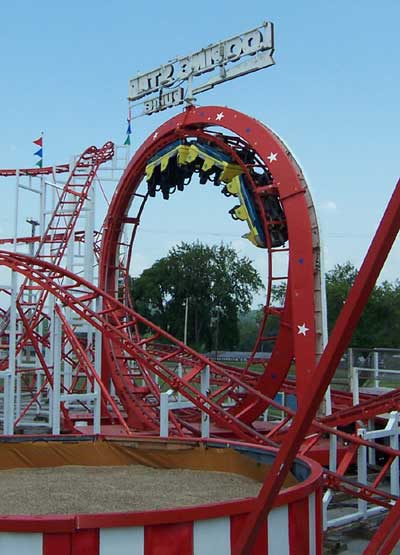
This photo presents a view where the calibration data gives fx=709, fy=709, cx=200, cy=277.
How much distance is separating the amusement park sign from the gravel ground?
8236 millimetres

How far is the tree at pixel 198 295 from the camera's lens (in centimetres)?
5053

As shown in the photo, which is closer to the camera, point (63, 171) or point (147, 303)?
point (63, 171)

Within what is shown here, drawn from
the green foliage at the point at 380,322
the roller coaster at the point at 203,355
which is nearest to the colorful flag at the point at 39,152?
the roller coaster at the point at 203,355

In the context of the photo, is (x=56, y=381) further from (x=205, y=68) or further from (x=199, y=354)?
(x=205, y=68)

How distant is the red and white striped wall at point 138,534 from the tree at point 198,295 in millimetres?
46714

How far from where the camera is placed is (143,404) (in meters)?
11.7

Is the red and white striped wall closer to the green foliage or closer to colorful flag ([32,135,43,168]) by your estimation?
colorful flag ([32,135,43,168])

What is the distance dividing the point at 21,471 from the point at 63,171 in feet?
45.9

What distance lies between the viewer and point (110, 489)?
4.23 metres

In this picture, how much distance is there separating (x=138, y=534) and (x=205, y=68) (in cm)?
1081

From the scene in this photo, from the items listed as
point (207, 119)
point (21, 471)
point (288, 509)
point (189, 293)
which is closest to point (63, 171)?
point (207, 119)

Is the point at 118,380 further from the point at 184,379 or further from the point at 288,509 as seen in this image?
the point at 288,509

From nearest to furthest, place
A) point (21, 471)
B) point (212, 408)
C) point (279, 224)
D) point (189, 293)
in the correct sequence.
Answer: point (21, 471) < point (212, 408) < point (279, 224) < point (189, 293)

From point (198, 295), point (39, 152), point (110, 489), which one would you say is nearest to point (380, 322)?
point (198, 295)
